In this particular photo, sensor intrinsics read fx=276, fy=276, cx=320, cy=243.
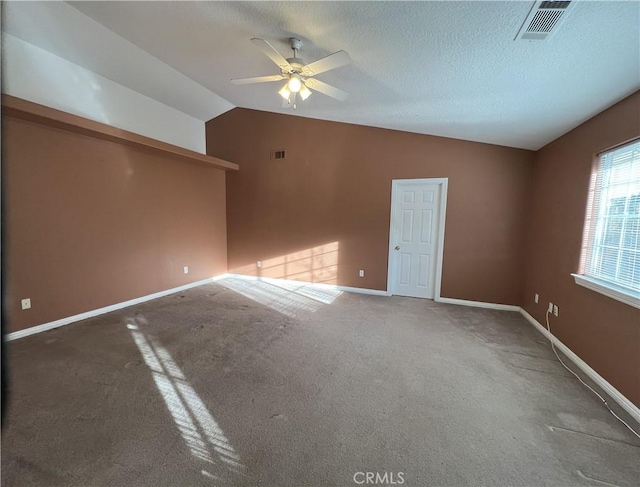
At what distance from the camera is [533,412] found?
2.04m

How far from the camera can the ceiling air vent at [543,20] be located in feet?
5.10

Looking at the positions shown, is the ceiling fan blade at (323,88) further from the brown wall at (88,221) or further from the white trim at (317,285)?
the white trim at (317,285)

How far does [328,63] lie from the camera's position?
2.29m

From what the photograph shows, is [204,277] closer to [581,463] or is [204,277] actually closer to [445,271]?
[445,271]

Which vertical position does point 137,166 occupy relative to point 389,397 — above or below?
above

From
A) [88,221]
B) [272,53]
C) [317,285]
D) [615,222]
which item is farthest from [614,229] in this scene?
[88,221]

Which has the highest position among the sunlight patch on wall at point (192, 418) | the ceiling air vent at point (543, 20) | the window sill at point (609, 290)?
the ceiling air vent at point (543, 20)

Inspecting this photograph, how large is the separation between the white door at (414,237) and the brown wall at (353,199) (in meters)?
0.15

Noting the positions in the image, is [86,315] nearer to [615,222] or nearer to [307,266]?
[307,266]

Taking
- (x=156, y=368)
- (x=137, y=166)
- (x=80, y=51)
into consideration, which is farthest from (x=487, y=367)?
(x=80, y=51)

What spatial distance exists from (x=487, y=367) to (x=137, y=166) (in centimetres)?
A: 516

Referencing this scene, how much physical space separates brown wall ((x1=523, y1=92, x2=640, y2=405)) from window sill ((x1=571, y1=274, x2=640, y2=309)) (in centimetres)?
5

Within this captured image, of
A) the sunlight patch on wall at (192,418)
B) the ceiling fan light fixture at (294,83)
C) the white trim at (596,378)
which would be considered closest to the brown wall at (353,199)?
the white trim at (596,378)

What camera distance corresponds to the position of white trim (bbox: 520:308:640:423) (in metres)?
2.04
